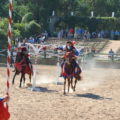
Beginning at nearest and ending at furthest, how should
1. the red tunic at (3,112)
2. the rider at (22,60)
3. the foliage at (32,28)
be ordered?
the red tunic at (3,112) < the rider at (22,60) < the foliage at (32,28)

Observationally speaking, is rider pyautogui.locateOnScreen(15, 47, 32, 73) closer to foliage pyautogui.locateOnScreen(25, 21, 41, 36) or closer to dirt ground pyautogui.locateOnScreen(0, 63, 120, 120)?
dirt ground pyautogui.locateOnScreen(0, 63, 120, 120)

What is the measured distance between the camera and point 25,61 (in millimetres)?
19219

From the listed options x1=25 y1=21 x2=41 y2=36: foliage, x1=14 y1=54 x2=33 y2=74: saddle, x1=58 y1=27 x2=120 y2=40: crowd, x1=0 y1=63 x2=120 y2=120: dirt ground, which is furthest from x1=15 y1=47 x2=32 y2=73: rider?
x1=58 y1=27 x2=120 y2=40: crowd

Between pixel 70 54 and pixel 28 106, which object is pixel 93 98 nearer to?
pixel 70 54

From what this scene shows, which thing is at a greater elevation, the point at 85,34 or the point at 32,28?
the point at 32,28

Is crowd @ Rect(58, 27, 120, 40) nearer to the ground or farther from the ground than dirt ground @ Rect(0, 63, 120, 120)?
farther from the ground

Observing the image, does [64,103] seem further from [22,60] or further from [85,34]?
[85,34]

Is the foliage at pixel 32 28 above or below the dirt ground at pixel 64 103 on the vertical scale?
above

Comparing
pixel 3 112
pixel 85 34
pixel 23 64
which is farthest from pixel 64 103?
pixel 85 34

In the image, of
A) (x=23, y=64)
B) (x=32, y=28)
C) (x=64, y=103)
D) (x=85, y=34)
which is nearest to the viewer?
(x=64, y=103)

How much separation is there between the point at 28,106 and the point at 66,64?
13.2ft

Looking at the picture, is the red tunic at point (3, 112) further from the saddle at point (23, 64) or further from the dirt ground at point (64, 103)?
the saddle at point (23, 64)

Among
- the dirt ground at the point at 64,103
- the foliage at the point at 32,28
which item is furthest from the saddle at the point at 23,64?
the foliage at the point at 32,28

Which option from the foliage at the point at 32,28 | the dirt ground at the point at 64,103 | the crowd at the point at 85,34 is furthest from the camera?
Answer: the crowd at the point at 85,34
